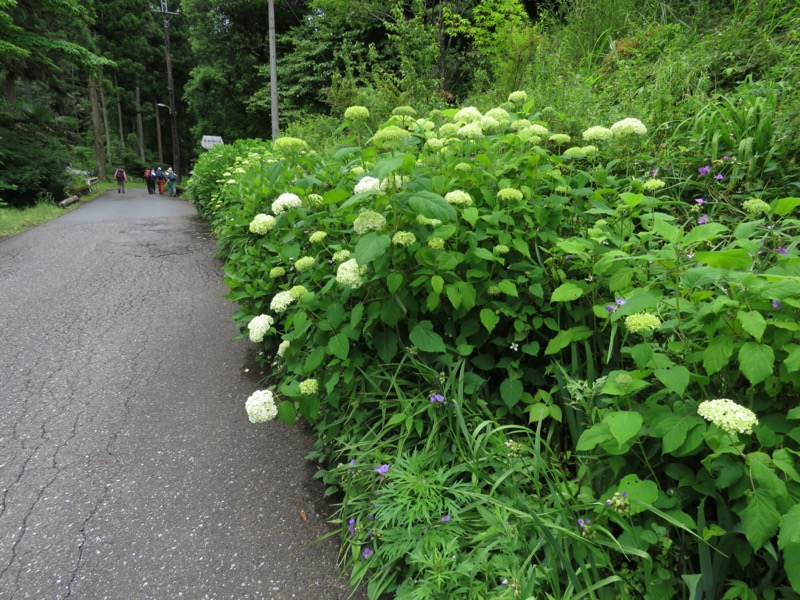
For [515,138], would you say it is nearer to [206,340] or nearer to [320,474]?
[320,474]

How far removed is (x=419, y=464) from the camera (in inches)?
74.0

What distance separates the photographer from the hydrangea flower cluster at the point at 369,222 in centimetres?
192

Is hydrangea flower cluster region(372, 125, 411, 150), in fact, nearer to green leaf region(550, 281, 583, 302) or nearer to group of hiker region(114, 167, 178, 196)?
green leaf region(550, 281, 583, 302)

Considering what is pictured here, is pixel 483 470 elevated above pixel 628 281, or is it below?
below

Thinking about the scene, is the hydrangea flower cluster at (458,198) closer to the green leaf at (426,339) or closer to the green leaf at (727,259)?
the green leaf at (426,339)

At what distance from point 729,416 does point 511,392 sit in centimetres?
99

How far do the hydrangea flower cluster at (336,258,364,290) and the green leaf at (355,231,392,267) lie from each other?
6.9 inches

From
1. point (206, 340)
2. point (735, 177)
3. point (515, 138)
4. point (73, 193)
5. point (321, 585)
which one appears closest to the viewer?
point (321, 585)

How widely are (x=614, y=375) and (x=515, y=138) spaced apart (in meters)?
1.57

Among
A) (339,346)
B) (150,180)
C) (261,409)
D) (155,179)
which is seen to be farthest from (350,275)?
(155,179)

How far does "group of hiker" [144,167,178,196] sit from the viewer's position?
22656mm

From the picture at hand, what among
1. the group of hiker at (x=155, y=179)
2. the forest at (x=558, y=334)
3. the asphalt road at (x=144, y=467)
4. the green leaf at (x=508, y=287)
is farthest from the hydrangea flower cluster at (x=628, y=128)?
the group of hiker at (x=155, y=179)

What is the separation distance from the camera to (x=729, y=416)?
1.13 meters

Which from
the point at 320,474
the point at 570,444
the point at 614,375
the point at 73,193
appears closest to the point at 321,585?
the point at 320,474
